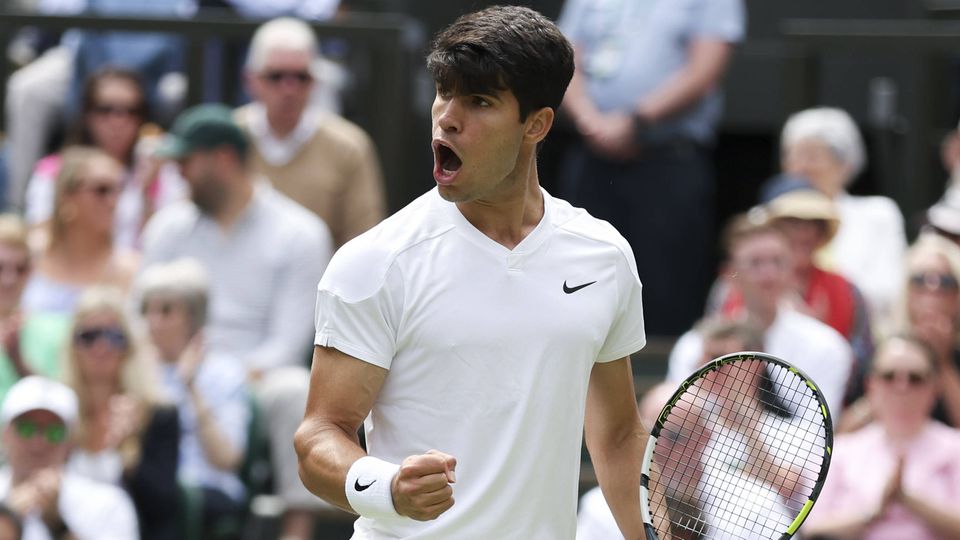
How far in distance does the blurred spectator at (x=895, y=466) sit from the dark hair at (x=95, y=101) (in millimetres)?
3434

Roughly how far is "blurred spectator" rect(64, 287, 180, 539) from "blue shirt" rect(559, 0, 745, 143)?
2387mm

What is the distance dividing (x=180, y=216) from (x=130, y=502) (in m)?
1.36

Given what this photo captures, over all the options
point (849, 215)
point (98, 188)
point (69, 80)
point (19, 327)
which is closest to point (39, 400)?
point (19, 327)

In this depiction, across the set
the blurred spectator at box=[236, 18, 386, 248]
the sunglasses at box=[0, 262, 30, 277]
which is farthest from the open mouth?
the blurred spectator at box=[236, 18, 386, 248]

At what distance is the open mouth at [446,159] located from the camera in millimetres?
3309

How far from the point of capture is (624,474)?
3.66 meters

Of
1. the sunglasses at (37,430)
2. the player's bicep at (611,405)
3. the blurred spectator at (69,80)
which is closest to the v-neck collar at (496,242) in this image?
the player's bicep at (611,405)

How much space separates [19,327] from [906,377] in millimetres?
3375

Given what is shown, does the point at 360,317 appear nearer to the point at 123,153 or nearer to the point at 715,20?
the point at 715,20

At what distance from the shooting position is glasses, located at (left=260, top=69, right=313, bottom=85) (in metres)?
Answer: 7.59

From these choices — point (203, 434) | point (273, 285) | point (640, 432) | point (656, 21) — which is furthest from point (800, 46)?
point (640, 432)

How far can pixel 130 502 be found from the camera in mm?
6496

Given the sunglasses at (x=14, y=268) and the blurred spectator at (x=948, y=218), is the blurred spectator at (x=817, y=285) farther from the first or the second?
the sunglasses at (x=14, y=268)

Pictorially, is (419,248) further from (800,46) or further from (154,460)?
(800,46)
